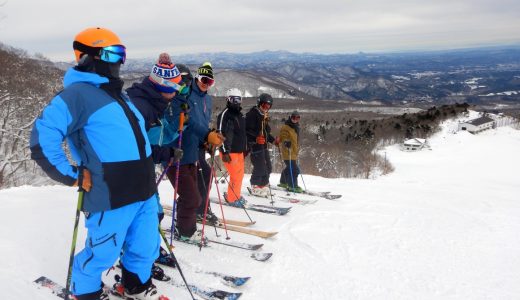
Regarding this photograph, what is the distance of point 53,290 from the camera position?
3354 millimetres

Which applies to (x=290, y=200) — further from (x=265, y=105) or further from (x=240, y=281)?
(x=240, y=281)

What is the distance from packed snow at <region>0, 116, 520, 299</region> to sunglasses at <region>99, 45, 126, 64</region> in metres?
2.16

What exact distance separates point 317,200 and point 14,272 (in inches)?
207

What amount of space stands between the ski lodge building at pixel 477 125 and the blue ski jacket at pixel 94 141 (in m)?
62.2

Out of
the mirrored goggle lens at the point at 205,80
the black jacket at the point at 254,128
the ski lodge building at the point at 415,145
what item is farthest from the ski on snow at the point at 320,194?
the ski lodge building at the point at 415,145

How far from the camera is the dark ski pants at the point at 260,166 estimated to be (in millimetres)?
7668

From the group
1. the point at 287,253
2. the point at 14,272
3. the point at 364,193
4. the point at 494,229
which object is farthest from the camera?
the point at 364,193

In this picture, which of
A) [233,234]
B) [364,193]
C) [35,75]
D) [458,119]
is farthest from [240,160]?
[458,119]

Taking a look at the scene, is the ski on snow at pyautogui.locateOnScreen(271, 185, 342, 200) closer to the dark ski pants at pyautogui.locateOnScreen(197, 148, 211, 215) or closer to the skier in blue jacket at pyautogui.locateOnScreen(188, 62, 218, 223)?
the dark ski pants at pyautogui.locateOnScreen(197, 148, 211, 215)

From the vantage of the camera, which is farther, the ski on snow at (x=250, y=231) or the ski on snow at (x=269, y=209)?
the ski on snow at (x=269, y=209)

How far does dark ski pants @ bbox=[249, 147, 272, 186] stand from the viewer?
7668 millimetres

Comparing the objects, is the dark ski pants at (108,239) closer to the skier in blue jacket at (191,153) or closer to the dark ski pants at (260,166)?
the skier in blue jacket at (191,153)

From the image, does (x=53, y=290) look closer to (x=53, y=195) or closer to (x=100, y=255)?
(x=100, y=255)

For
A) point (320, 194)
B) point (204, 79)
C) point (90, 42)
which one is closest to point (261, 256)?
point (204, 79)
